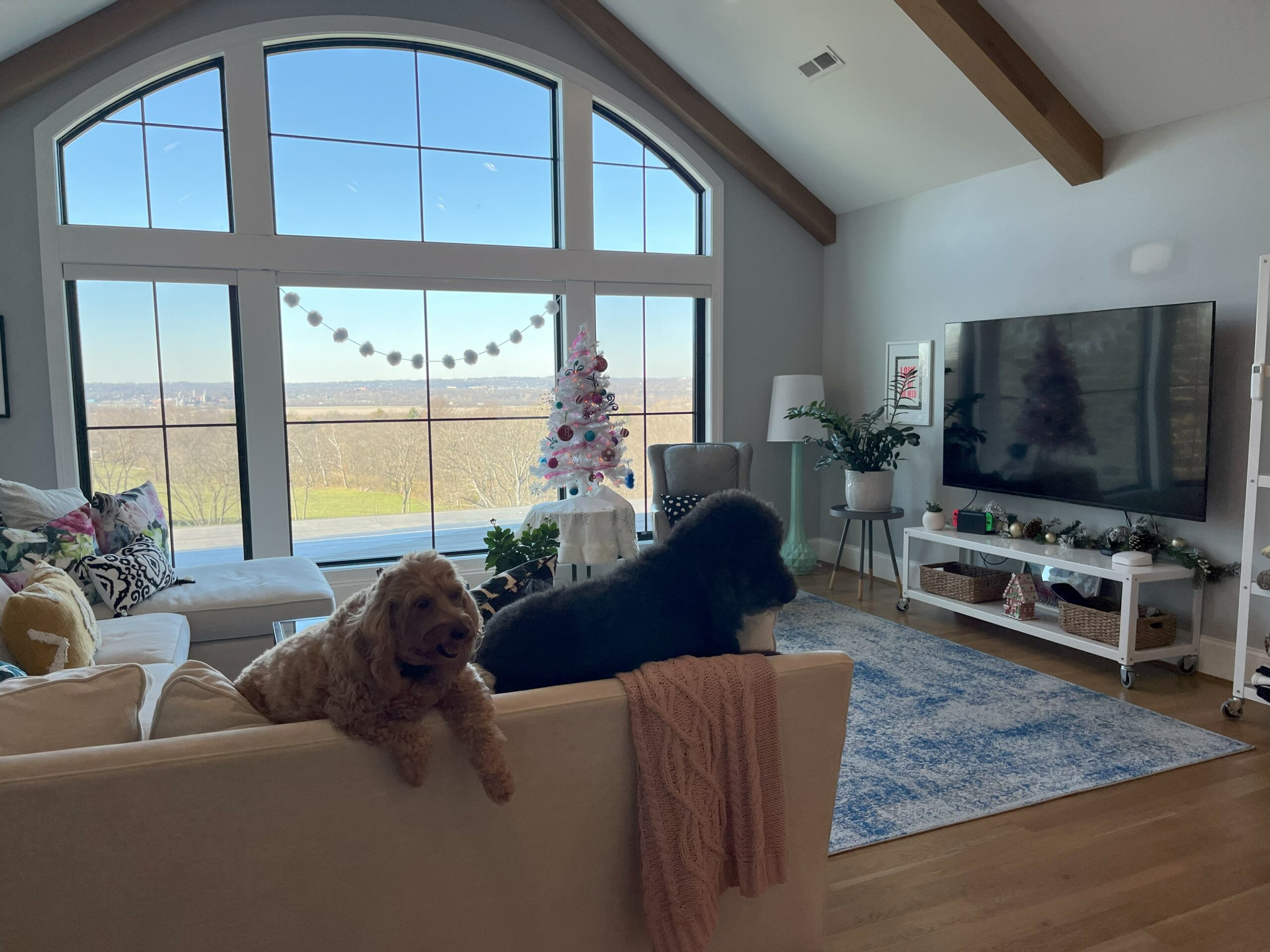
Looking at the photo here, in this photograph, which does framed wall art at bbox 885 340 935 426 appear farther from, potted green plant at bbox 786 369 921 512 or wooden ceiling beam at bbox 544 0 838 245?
wooden ceiling beam at bbox 544 0 838 245

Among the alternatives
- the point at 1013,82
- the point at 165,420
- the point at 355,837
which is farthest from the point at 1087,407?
the point at 165,420

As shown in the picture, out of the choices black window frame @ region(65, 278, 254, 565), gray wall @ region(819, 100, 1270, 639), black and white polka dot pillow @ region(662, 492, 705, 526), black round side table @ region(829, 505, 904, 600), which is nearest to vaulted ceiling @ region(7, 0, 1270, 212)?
gray wall @ region(819, 100, 1270, 639)

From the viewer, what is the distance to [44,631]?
2240 millimetres

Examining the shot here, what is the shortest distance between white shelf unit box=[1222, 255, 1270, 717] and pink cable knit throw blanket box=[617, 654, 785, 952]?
98.1 inches

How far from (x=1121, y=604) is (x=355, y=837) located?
3.51m

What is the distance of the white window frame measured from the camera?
14.2 feet

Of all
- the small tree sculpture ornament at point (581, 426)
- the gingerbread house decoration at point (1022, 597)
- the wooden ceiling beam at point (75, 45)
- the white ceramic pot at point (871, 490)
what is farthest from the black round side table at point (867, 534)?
the wooden ceiling beam at point (75, 45)

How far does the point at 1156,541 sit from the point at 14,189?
5.70 m

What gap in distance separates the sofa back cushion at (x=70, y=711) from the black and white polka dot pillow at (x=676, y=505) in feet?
11.9

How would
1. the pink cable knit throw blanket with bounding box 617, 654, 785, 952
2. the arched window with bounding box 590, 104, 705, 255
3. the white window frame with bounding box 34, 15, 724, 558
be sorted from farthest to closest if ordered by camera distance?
the arched window with bounding box 590, 104, 705, 255 < the white window frame with bounding box 34, 15, 724, 558 < the pink cable knit throw blanket with bounding box 617, 654, 785, 952

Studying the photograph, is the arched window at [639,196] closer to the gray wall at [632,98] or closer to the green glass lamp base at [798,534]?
the gray wall at [632,98]

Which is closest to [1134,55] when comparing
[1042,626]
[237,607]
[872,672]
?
[1042,626]

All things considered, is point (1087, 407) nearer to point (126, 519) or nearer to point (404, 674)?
point (404, 674)

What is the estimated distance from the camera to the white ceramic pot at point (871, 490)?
507cm
